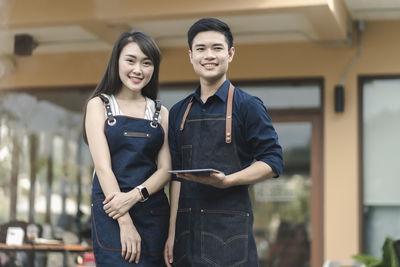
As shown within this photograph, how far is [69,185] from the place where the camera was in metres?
7.22

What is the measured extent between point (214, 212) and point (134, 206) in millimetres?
260

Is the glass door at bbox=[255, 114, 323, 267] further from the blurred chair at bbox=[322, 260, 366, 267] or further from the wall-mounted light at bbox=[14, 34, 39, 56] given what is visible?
the wall-mounted light at bbox=[14, 34, 39, 56]

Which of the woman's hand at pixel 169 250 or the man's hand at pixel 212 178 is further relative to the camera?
the woman's hand at pixel 169 250

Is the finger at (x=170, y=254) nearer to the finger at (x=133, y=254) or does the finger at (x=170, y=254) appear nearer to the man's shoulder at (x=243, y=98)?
the finger at (x=133, y=254)

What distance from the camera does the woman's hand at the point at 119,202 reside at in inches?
90.3

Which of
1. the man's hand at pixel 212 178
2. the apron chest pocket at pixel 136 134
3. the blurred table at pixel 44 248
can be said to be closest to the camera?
the man's hand at pixel 212 178

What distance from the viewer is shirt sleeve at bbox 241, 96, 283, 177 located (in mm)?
2303

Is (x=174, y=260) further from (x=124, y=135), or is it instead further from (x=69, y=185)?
(x=69, y=185)

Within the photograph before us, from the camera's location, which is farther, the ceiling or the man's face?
the ceiling

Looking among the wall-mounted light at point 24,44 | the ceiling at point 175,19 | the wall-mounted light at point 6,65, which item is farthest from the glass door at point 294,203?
the wall-mounted light at point 6,65

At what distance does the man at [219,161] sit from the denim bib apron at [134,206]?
0.06m

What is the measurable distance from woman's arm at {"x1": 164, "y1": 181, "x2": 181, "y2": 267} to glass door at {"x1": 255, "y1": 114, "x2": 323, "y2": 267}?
421 centimetres

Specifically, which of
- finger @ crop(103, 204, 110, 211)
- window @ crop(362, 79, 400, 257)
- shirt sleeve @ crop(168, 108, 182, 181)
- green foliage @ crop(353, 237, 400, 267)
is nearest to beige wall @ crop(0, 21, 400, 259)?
window @ crop(362, 79, 400, 257)

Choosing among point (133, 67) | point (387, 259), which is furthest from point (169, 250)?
point (387, 259)
